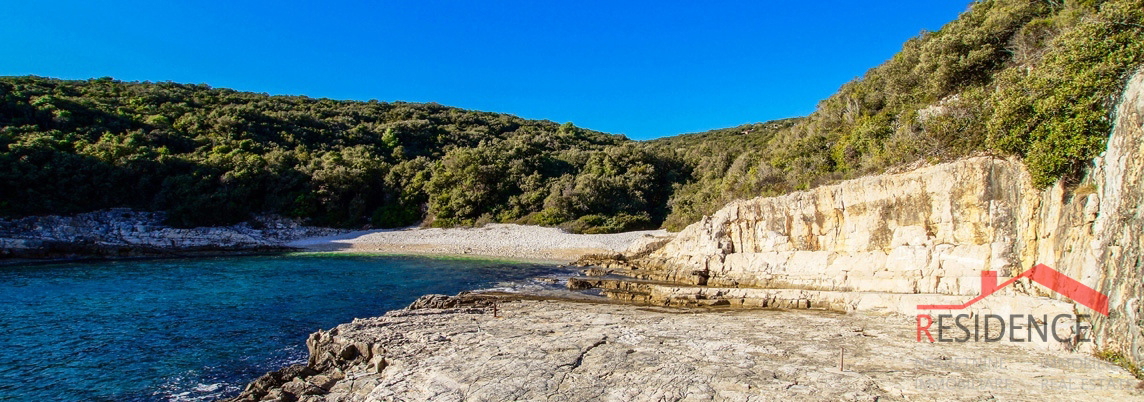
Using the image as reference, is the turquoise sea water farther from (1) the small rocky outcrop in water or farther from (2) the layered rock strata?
(2) the layered rock strata

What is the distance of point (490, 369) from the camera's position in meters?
7.55

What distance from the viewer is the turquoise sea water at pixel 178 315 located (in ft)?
28.2

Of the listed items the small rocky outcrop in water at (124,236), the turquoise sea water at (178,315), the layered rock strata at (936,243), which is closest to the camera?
the layered rock strata at (936,243)

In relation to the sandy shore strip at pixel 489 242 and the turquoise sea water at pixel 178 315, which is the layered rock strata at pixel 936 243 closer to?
the turquoise sea water at pixel 178 315

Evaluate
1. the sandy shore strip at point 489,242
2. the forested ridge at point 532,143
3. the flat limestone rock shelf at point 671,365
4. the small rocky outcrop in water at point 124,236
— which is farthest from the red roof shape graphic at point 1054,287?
the small rocky outcrop in water at point 124,236

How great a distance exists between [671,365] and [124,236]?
35959 mm

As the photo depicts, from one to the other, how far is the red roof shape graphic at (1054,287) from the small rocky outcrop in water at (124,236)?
34888 millimetres

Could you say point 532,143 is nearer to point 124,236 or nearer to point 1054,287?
point 124,236

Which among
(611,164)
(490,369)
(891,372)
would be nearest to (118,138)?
(611,164)

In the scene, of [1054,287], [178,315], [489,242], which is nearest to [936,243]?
[1054,287]

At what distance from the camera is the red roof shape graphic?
7.36 m

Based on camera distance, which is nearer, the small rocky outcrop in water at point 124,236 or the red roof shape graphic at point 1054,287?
the red roof shape graphic at point 1054,287

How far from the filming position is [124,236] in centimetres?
2941

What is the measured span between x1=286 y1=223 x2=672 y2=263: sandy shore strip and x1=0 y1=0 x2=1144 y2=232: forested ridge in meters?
2.46
